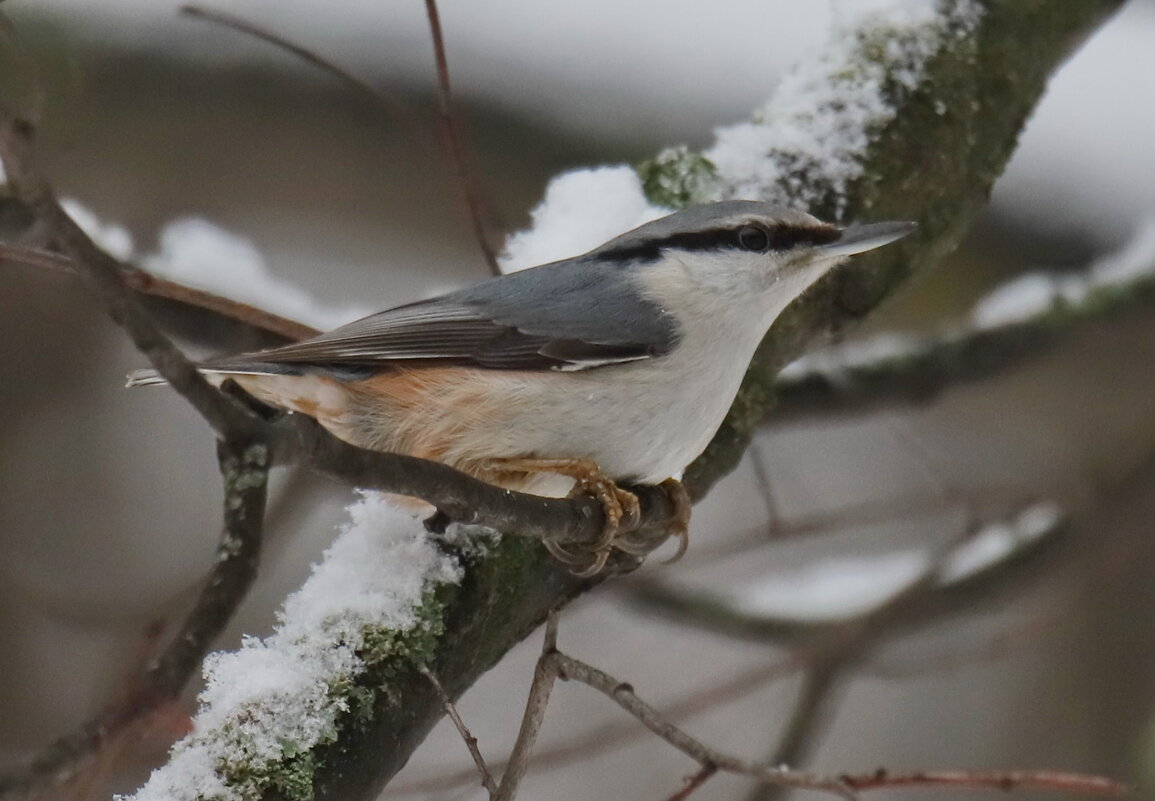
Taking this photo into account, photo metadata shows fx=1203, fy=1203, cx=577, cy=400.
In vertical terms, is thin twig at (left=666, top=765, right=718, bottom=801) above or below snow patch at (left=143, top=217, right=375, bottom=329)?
below

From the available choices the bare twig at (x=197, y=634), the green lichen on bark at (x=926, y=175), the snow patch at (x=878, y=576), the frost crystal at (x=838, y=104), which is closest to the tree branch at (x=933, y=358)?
the snow patch at (x=878, y=576)

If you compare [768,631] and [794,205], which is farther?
[768,631]

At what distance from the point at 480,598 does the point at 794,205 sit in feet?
3.43

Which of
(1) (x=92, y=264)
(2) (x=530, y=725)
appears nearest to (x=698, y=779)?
(2) (x=530, y=725)

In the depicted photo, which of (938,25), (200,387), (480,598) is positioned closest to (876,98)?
(938,25)

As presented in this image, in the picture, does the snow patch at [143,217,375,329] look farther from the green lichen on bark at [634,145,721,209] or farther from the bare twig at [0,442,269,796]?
the bare twig at [0,442,269,796]

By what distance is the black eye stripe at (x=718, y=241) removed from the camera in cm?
210

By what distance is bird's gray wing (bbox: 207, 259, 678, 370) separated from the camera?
2.02 m

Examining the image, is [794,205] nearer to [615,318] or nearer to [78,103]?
[615,318]

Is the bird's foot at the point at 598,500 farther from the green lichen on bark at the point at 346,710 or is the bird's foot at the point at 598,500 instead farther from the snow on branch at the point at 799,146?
the snow on branch at the point at 799,146

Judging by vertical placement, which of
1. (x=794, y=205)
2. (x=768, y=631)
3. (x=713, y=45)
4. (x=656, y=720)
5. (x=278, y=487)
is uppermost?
(x=713, y=45)

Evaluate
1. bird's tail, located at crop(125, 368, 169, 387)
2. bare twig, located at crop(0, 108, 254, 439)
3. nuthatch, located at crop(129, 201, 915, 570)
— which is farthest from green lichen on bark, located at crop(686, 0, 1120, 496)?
bare twig, located at crop(0, 108, 254, 439)

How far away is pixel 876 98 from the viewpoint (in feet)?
8.00

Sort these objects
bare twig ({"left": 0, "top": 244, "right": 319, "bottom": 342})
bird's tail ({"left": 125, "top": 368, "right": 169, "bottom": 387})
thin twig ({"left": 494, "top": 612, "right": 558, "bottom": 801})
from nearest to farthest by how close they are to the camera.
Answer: bare twig ({"left": 0, "top": 244, "right": 319, "bottom": 342}) < thin twig ({"left": 494, "top": 612, "right": 558, "bottom": 801}) < bird's tail ({"left": 125, "top": 368, "right": 169, "bottom": 387})
